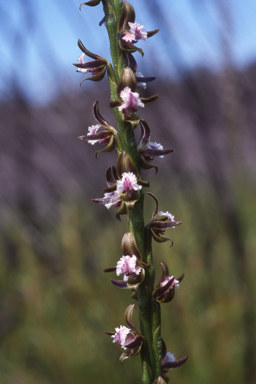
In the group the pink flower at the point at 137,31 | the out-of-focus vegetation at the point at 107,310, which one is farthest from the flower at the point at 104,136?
the out-of-focus vegetation at the point at 107,310

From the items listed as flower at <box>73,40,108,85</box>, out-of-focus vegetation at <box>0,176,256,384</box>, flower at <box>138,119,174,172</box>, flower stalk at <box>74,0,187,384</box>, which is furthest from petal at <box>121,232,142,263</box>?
out-of-focus vegetation at <box>0,176,256,384</box>

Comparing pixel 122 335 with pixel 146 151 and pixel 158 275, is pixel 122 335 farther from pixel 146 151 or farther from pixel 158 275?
pixel 158 275

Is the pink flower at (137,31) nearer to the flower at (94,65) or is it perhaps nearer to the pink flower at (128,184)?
the flower at (94,65)

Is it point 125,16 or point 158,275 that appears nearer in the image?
point 125,16

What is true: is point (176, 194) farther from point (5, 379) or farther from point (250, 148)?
point (250, 148)

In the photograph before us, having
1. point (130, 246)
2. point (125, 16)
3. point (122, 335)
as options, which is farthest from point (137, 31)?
point (122, 335)

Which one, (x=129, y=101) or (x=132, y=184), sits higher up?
(x=129, y=101)

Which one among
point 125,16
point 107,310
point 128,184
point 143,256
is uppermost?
point 125,16
